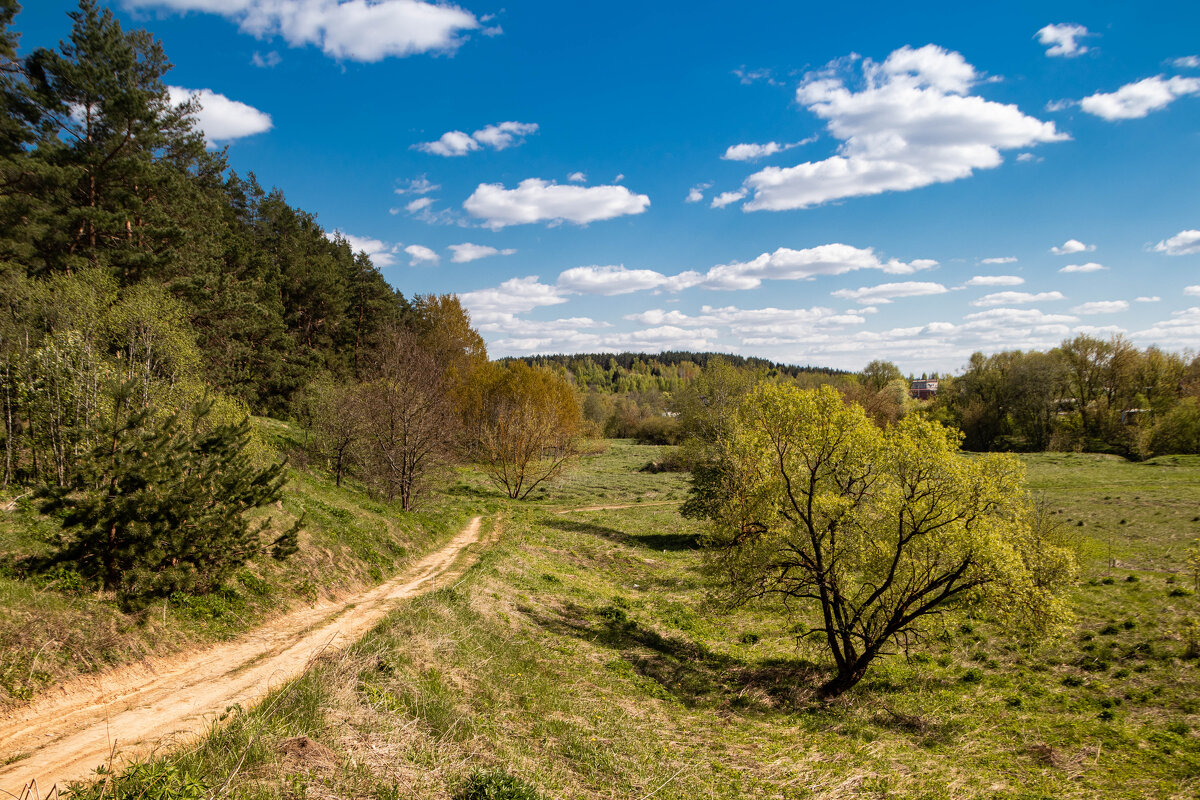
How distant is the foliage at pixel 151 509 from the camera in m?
10.8

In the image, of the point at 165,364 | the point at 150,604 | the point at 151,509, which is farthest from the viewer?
the point at 165,364

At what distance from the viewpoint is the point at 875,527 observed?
16.0 m

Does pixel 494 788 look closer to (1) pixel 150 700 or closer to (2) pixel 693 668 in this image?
(1) pixel 150 700

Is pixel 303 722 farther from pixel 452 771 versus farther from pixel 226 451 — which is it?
pixel 226 451

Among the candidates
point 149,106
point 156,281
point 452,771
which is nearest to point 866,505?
point 452,771

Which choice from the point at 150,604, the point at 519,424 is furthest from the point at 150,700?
the point at 519,424

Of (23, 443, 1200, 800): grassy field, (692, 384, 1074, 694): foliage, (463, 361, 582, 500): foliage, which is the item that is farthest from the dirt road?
(463, 361, 582, 500): foliage

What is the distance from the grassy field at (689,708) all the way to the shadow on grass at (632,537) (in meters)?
8.26

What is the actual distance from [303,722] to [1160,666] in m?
24.6

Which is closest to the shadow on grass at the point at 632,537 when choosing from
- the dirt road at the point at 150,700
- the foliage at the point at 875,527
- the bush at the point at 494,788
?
the foliage at the point at 875,527

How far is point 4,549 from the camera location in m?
11.0

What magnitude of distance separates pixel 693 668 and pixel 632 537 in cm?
1839

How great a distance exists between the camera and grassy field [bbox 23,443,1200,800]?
802 cm

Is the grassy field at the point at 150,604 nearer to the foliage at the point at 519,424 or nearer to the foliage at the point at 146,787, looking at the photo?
the foliage at the point at 146,787
